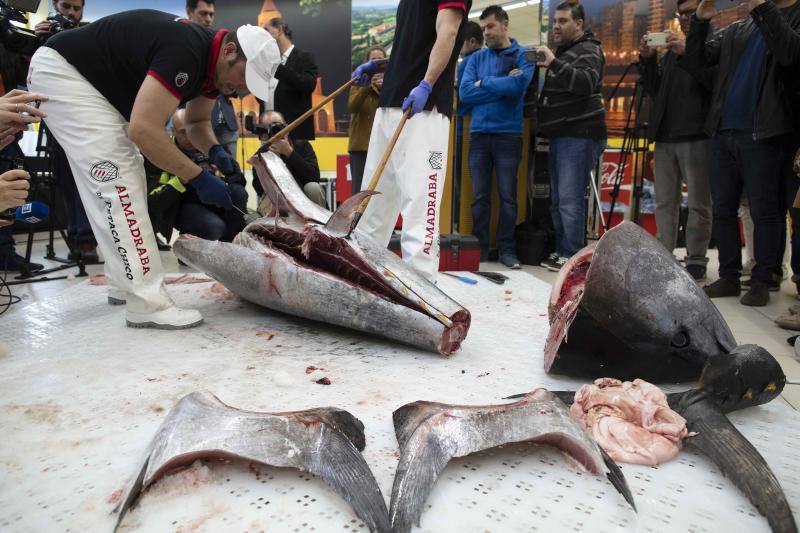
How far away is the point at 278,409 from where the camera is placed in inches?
72.0

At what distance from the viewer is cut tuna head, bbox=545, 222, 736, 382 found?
194 centimetres

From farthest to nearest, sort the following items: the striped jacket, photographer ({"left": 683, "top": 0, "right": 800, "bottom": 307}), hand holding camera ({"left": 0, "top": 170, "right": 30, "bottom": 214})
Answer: the striped jacket
photographer ({"left": 683, "top": 0, "right": 800, "bottom": 307})
hand holding camera ({"left": 0, "top": 170, "right": 30, "bottom": 214})

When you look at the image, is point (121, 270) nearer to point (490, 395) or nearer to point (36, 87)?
point (36, 87)

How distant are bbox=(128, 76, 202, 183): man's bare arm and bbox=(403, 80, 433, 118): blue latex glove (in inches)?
48.5

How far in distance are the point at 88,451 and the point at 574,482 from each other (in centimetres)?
136

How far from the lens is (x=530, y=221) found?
590 centimetres

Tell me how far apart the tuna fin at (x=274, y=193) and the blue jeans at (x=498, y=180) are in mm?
3116

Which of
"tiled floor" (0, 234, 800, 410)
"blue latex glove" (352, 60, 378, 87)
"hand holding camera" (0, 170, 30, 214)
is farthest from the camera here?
"blue latex glove" (352, 60, 378, 87)

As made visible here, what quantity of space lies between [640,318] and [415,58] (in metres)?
2.21

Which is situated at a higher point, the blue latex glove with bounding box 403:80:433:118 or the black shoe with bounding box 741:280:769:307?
the blue latex glove with bounding box 403:80:433:118

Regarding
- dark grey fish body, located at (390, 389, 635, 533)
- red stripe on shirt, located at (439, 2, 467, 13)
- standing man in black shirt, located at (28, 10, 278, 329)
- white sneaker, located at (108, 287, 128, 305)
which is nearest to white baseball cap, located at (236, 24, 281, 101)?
standing man in black shirt, located at (28, 10, 278, 329)

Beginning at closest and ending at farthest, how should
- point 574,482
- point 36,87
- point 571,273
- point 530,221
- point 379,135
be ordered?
point 574,482, point 571,273, point 36,87, point 379,135, point 530,221

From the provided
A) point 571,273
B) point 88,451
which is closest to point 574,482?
point 571,273

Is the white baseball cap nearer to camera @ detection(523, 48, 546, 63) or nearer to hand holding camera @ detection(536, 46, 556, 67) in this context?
hand holding camera @ detection(536, 46, 556, 67)
